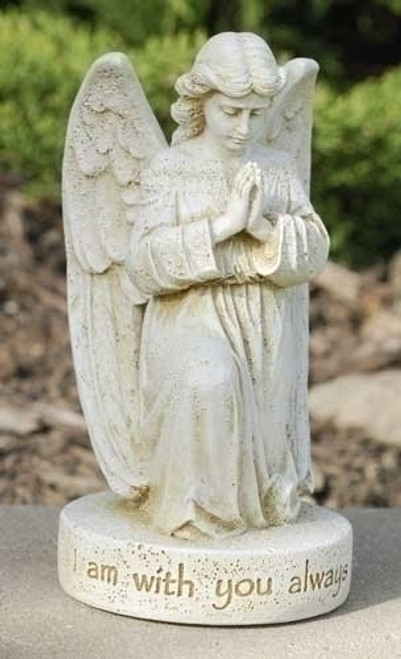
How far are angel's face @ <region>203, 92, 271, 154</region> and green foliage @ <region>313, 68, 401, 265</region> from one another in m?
4.18

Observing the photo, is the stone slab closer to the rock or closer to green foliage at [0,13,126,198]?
the rock

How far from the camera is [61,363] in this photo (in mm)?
8805

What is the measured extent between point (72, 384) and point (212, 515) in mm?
3811

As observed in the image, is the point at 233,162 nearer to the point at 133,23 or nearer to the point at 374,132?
the point at 374,132

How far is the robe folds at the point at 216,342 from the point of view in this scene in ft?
15.8

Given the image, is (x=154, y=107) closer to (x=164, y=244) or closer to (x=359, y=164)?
(x=359, y=164)

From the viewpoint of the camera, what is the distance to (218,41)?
16.0ft

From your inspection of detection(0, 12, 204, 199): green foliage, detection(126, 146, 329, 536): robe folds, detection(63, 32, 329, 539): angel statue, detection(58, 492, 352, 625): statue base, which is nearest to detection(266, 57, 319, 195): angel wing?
detection(63, 32, 329, 539): angel statue

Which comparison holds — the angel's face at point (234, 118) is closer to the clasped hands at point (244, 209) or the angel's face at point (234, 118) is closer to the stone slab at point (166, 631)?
the clasped hands at point (244, 209)

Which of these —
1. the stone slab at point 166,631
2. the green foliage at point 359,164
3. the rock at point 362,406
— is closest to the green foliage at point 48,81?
the green foliage at point 359,164

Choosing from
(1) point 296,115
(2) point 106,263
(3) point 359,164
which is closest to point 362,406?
(3) point 359,164

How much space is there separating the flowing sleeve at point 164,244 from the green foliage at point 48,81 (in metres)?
4.06

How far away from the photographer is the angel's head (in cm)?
479

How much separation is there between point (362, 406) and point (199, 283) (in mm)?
3521
